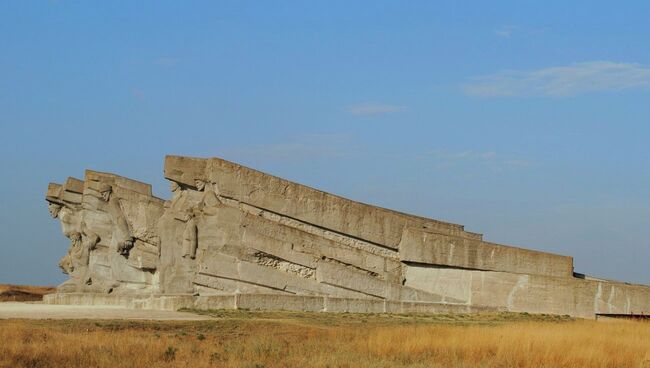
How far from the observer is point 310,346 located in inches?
587

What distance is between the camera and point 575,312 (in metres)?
25.3

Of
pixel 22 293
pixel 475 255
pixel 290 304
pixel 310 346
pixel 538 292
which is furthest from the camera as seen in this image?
pixel 22 293

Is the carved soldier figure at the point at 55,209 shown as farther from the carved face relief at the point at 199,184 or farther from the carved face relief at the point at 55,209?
the carved face relief at the point at 199,184

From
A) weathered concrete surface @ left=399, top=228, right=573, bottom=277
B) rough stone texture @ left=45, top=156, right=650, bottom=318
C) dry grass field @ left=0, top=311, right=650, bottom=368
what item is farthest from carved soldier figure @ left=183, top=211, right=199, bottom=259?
dry grass field @ left=0, top=311, right=650, bottom=368

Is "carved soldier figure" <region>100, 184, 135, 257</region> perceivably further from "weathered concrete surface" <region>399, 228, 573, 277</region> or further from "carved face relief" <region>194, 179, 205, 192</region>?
"weathered concrete surface" <region>399, 228, 573, 277</region>

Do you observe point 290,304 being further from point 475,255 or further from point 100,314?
point 475,255

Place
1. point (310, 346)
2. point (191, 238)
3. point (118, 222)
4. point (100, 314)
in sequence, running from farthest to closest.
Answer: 1. point (118, 222)
2. point (191, 238)
3. point (100, 314)
4. point (310, 346)

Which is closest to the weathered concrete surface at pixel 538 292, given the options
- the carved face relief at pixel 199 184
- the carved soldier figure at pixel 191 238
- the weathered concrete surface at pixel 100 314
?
the carved soldier figure at pixel 191 238

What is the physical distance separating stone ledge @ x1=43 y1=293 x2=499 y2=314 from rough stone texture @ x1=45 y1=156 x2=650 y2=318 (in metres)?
0.03

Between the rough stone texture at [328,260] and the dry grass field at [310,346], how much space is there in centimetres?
700

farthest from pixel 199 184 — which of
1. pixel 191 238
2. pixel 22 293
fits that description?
pixel 22 293

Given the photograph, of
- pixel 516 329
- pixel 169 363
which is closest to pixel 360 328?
pixel 516 329

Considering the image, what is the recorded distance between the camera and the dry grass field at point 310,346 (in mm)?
13117

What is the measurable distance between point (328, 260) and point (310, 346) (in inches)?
426
